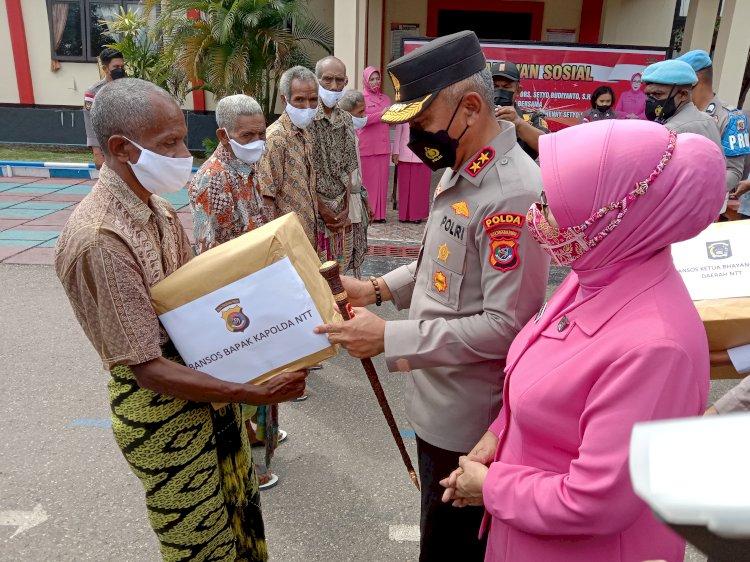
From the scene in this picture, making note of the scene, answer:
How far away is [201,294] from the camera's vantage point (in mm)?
1686

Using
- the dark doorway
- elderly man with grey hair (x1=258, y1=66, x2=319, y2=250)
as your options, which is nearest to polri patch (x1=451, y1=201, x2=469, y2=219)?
elderly man with grey hair (x1=258, y1=66, x2=319, y2=250)

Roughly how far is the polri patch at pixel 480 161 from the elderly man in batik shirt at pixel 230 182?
1.92m

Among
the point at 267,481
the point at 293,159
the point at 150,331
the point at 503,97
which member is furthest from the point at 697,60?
the point at 150,331

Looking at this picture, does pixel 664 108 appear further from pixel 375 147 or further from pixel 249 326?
pixel 375 147

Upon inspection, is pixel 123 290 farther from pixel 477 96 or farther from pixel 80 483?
pixel 80 483

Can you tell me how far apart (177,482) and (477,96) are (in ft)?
4.85

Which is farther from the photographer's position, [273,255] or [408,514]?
[408,514]

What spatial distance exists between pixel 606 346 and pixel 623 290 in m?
0.13

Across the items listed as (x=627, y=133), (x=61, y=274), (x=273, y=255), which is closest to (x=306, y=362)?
(x=273, y=255)

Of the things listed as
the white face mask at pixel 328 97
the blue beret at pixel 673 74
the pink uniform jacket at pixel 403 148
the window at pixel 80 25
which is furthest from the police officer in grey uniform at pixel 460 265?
the window at pixel 80 25

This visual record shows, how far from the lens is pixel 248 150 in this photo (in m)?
3.43

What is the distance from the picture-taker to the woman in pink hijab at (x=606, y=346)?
1091mm

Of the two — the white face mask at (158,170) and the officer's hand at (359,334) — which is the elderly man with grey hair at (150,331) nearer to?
the white face mask at (158,170)

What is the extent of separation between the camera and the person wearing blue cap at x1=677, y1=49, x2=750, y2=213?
4.63 m
